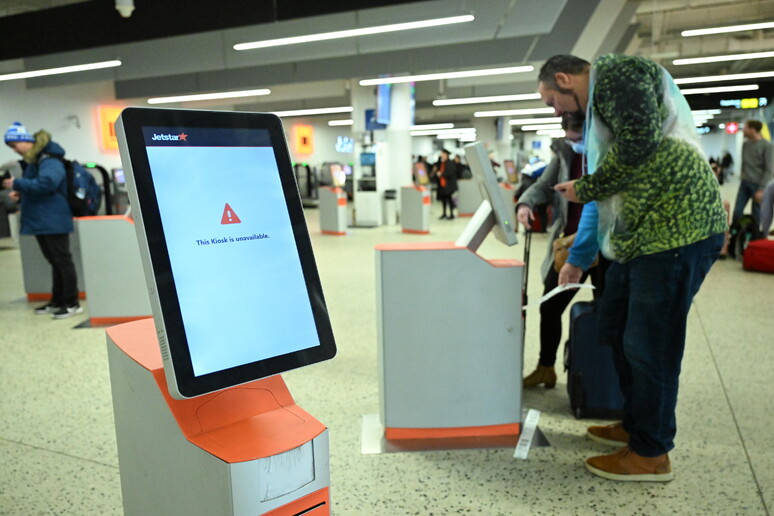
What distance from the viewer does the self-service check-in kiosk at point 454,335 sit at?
2322mm

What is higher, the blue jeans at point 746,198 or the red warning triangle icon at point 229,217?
the red warning triangle icon at point 229,217

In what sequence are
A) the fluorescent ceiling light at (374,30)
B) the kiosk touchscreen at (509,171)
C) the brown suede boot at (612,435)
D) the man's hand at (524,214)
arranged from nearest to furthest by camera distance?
1. the brown suede boot at (612,435)
2. the man's hand at (524,214)
3. the fluorescent ceiling light at (374,30)
4. the kiosk touchscreen at (509,171)

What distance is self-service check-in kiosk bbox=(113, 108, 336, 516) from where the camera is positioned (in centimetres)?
97

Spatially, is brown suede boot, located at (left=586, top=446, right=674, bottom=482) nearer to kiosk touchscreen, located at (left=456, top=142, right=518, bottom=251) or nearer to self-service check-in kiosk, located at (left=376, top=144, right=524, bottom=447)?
self-service check-in kiosk, located at (left=376, top=144, right=524, bottom=447)

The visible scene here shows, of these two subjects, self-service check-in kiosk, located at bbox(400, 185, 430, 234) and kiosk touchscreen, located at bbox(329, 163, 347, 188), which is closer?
self-service check-in kiosk, located at bbox(400, 185, 430, 234)

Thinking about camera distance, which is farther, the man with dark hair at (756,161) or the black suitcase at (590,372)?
the man with dark hair at (756,161)

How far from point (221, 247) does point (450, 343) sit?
4.82 feet

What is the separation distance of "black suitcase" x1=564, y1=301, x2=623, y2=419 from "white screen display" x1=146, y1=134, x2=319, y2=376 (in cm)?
169

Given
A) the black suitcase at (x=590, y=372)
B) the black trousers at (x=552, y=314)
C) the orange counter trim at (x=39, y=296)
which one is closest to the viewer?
the black suitcase at (x=590, y=372)

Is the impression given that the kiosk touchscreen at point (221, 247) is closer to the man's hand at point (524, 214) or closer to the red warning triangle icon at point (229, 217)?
the red warning triangle icon at point (229, 217)

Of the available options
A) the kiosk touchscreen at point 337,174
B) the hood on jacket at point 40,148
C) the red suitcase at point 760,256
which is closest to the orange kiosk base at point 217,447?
the hood on jacket at point 40,148

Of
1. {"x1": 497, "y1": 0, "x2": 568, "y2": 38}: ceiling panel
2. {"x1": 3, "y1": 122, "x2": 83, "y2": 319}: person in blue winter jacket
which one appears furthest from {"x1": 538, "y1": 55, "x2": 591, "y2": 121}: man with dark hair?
{"x1": 497, "y1": 0, "x2": 568, "y2": 38}: ceiling panel

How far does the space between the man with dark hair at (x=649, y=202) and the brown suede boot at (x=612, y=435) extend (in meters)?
0.35

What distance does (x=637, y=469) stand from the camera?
6.81 feet
